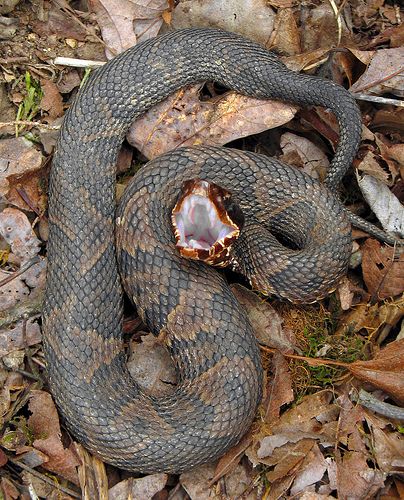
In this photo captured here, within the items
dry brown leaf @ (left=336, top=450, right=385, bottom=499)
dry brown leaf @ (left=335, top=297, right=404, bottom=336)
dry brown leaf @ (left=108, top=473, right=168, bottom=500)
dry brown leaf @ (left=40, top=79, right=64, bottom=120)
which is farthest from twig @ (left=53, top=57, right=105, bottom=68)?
dry brown leaf @ (left=336, top=450, right=385, bottom=499)

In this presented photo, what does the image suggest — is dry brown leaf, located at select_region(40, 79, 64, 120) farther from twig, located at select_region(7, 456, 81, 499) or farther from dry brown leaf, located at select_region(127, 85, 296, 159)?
twig, located at select_region(7, 456, 81, 499)

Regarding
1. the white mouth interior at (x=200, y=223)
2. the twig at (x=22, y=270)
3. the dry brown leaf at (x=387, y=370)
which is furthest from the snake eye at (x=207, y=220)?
the dry brown leaf at (x=387, y=370)

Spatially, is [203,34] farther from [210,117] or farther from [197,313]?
[197,313]

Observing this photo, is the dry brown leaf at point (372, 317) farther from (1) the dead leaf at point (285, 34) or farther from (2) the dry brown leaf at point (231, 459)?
(1) the dead leaf at point (285, 34)

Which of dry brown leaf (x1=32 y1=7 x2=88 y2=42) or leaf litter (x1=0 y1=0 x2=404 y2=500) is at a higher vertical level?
dry brown leaf (x1=32 y1=7 x2=88 y2=42)

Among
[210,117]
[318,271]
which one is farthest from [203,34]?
[318,271]

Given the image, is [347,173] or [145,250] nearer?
[145,250]
